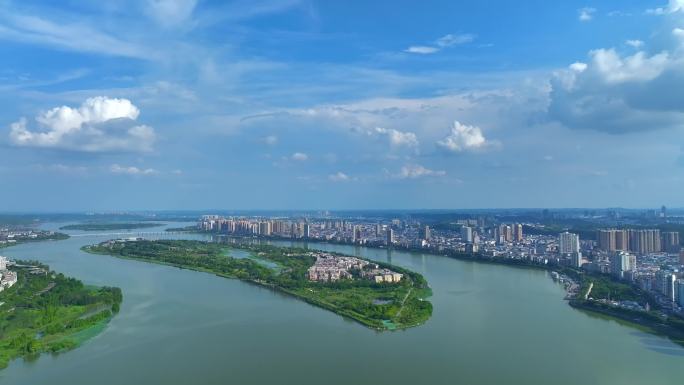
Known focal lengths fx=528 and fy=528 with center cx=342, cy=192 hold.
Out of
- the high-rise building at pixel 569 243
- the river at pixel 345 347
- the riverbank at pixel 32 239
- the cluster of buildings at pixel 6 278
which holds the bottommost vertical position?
the river at pixel 345 347

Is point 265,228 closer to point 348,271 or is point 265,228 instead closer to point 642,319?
point 348,271

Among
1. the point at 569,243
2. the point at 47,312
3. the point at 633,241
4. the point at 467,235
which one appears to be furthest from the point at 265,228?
the point at 47,312

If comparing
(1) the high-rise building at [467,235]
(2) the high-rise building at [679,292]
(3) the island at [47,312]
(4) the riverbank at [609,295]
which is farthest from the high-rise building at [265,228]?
(2) the high-rise building at [679,292]

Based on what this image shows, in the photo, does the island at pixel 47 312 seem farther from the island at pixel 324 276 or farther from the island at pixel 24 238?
the island at pixel 24 238

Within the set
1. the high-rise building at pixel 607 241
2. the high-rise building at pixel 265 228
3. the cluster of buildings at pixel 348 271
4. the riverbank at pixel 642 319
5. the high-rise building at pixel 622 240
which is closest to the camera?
the riverbank at pixel 642 319

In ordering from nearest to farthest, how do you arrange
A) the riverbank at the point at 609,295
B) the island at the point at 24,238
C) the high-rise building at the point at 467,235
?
1. the riverbank at the point at 609,295
2. the high-rise building at the point at 467,235
3. the island at the point at 24,238

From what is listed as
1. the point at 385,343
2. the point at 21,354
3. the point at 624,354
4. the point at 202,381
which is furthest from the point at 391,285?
the point at 21,354

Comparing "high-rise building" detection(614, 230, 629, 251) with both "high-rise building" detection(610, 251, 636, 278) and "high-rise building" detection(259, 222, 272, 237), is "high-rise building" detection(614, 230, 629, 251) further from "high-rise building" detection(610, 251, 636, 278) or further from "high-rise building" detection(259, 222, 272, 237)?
"high-rise building" detection(259, 222, 272, 237)

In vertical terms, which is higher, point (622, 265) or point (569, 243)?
point (569, 243)

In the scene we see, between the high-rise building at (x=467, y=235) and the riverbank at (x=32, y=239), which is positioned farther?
the riverbank at (x=32, y=239)
